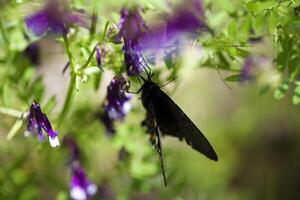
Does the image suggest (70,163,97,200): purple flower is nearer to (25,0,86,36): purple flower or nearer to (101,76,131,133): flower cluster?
(101,76,131,133): flower cluster

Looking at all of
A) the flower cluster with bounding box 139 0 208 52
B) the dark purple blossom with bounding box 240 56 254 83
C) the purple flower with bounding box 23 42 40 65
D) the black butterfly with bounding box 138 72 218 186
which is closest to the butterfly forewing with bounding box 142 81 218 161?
the black butterfly with bounding box 138 72 218 186

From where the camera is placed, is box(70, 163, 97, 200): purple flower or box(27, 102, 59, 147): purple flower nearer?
box(27, 102, 59, 147): purple flower

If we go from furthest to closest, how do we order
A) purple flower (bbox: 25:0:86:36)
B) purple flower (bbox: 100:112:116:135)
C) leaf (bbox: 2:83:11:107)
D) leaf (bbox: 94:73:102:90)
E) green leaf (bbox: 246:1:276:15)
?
purple flower (bbox: 100:112:116:135) → leaf (bbox: 2:83:11:107) → leaf (bbox: 94:73:102:90) → green leaf (bbox: 246:1:276:15) → purple flower (bbox: 25:0:86:36)

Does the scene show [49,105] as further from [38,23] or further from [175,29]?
[175,29]

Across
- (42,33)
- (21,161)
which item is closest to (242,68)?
(42,33)

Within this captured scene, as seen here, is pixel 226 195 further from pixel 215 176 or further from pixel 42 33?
pixel 42 33

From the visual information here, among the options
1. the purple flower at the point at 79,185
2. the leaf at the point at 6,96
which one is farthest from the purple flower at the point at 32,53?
the purple flower at the point at 79,185

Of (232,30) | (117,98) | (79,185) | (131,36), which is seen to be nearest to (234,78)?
(232,30)
